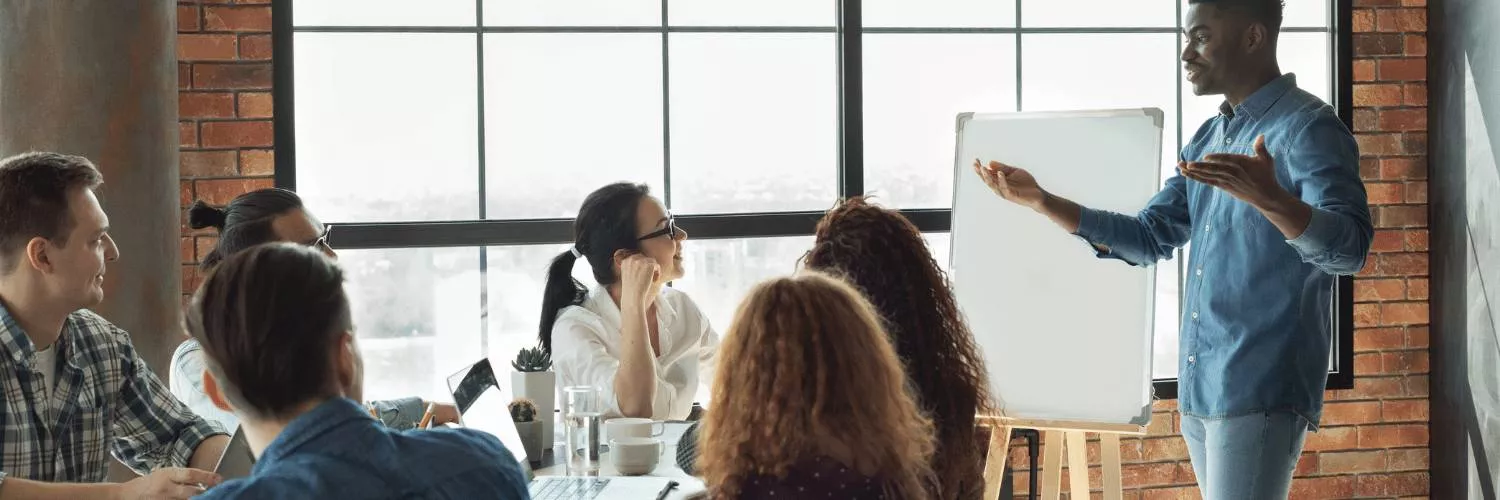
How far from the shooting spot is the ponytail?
304 centimetres

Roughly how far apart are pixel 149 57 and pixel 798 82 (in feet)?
5.91

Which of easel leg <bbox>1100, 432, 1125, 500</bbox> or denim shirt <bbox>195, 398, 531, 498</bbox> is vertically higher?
denim shirt <bbox>195, 398, 531, 498</bbox>

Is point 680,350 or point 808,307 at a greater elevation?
point 808,307

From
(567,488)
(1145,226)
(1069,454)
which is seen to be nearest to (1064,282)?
(1069,454)

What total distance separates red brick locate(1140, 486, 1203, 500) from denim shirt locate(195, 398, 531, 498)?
3110mm

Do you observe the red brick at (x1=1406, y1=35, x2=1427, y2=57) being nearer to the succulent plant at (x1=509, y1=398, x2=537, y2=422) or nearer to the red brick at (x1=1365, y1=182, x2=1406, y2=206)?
the red brick at (x1=1365, y1=182, x2=1406, y2=206)

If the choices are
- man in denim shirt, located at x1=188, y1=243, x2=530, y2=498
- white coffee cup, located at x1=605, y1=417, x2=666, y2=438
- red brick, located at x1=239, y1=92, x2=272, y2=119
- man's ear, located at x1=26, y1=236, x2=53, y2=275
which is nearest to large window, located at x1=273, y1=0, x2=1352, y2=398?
red brick, located at x1=239, y1=92, x2=272, y2=119

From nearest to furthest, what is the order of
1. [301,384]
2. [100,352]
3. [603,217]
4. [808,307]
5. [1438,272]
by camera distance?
[301,384]
[808,307]
[100,352]
[603,217]
[1438,272]

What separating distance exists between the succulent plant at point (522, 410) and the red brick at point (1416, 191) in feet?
9.93

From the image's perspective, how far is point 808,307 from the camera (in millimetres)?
1504

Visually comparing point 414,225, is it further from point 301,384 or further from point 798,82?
point 301,384

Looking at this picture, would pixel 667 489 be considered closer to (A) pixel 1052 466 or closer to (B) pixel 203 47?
(A) pixel 1052 466

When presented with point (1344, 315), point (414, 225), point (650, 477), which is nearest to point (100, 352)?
point (650, 477)

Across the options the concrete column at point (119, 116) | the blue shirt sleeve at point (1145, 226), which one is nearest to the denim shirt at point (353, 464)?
the blue shirt sleeve at point (1145, 226)
